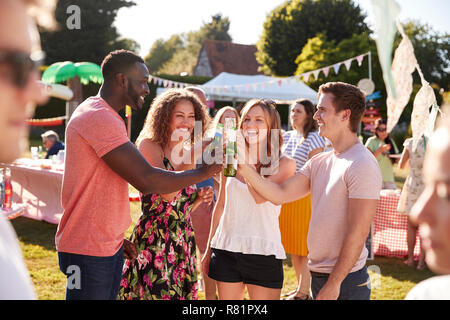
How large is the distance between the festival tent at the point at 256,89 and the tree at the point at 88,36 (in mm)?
10392

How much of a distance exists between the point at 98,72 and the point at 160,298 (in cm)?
765

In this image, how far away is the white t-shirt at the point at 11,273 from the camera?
0.60 m

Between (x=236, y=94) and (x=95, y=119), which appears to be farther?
(x=236, y=94)

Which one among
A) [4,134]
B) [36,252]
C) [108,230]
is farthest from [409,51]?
[36,252]

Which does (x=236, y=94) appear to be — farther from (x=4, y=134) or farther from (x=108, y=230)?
(x=4, y=134)

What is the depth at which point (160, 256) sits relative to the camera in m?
2.44

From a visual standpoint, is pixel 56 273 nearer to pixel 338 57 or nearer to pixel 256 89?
pixel 256 89

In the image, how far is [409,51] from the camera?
1.45 metres

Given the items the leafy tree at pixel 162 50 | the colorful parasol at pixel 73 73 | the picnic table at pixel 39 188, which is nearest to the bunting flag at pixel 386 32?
the picnic table at pixel 39 188

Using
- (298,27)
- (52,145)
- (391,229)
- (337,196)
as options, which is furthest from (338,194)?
Result: (298,27)

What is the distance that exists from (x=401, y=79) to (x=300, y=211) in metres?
2.99

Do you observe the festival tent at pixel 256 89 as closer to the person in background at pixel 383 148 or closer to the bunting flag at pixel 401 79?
the person in background at pixel 383 148
